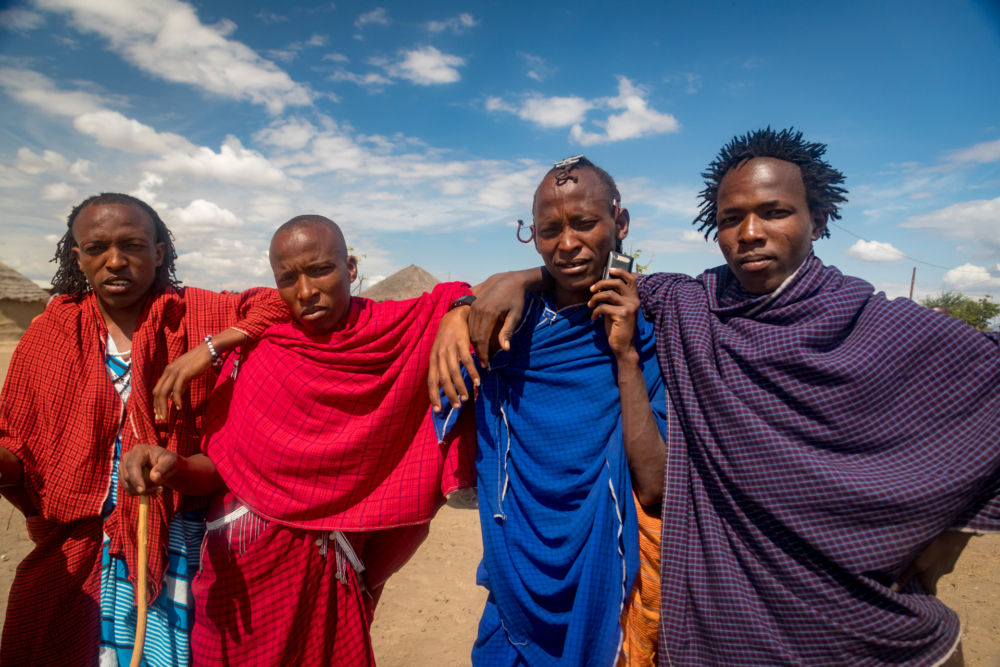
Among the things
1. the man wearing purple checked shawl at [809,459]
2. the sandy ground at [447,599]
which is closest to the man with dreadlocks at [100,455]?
the sandy ground at [447,599]

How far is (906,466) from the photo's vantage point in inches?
53.3

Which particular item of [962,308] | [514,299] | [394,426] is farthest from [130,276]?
→ [962,308]

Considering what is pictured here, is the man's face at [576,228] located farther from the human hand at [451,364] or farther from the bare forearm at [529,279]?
the human hand at [451,364]

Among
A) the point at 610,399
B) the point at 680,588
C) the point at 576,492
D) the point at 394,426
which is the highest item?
the point at 610,399

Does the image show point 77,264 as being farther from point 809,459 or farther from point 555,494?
point 809,459

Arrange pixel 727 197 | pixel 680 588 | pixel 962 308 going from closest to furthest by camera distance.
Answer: pixel 680 588 → pixel 727 197 → pixel 962 308

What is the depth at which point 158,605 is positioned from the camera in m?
2.07

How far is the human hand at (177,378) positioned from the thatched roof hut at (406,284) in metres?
11.5

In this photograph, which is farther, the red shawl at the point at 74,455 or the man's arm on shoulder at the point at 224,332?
the red shawl at the point at 74,455

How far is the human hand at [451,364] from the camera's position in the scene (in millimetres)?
1610

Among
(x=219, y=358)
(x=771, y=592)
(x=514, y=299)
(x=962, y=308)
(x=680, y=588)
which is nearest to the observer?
(x=771, y=592)

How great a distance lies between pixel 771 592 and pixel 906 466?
0.49m

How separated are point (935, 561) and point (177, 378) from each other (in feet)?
8.10

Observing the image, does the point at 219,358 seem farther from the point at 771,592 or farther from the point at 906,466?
the point at 906,466
